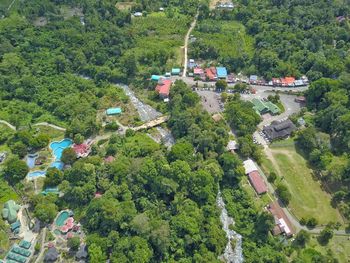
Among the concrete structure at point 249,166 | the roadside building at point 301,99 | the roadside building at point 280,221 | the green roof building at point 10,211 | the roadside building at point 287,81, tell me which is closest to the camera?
the roadside building at point 280,221

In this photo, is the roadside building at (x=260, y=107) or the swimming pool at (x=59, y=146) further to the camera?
the roadside building at (x=260, y=107)

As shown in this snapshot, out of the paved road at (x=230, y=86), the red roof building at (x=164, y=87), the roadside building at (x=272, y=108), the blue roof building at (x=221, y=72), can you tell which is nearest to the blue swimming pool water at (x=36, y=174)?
the red roof building at (x=164, y=87)

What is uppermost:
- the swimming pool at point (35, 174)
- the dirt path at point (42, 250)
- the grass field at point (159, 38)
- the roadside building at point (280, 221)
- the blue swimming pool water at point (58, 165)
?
the grass field at point (159, 38)

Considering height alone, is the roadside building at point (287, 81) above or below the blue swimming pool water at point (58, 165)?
above

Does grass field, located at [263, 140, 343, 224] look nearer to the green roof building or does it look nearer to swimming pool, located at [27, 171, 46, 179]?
swimming pool, located at [27, 171, 46, 179]

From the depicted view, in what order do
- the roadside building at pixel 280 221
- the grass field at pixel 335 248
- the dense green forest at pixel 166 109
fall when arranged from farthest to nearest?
the roadside building at pixel 280 221
the dense green forest at pixel 166 109
the grass field at pixel 335 248

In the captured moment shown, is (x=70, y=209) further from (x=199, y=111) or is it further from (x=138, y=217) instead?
(x=199, y=111)

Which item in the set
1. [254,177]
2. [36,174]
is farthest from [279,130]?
[36,174]

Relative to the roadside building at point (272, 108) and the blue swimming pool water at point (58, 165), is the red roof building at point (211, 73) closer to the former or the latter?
the roadside building at point (272, 108)
